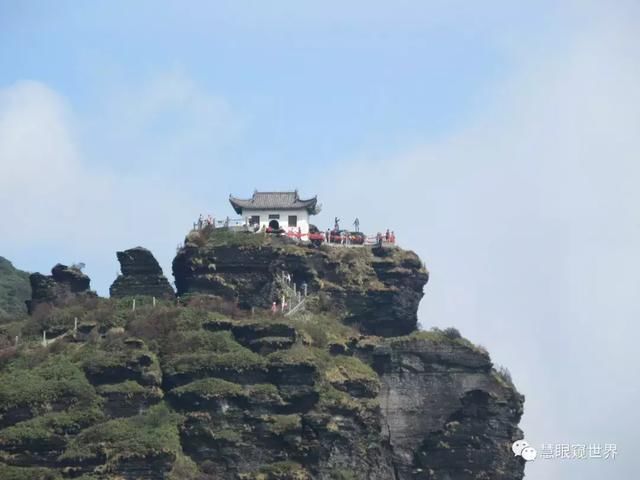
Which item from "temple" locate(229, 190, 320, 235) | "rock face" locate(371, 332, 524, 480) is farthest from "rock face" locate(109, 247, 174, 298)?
"rock face" locate(371, 332, 524, 480)

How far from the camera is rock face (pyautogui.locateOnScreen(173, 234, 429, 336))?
117312 mm

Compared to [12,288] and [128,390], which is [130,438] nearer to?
[128,390]

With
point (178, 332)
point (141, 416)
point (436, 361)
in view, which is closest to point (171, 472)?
point (141, 416)

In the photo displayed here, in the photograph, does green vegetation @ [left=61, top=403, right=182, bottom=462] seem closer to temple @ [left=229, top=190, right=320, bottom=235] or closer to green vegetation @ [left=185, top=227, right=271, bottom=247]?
green vegetation @ [left=185, top=227, right=271, bottom=247]

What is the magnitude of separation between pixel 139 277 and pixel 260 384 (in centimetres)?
1938

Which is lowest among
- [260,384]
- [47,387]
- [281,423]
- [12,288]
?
[281,423]

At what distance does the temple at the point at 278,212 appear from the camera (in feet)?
410

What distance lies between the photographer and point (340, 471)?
340ft

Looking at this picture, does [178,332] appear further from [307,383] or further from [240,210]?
[240,210]

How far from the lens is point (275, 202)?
126188 mm

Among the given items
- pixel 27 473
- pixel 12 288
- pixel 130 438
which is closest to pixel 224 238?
pixel 130 438

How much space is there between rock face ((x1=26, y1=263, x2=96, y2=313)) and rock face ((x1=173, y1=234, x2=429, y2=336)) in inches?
271

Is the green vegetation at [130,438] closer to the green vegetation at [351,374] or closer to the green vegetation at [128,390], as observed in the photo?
the green vegetation at [128,390]

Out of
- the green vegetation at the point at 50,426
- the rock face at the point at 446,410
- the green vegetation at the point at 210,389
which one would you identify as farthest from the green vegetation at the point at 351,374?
the green vegetation at the point at 50,426
